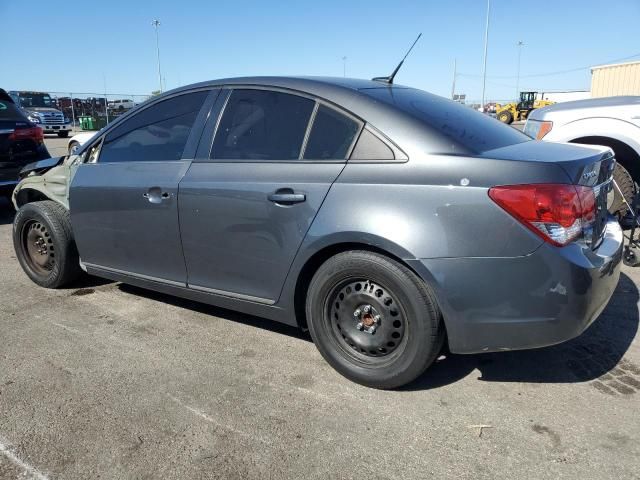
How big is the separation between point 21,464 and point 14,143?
6.12 metres

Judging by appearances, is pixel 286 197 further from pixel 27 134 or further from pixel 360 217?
pixel 27 134

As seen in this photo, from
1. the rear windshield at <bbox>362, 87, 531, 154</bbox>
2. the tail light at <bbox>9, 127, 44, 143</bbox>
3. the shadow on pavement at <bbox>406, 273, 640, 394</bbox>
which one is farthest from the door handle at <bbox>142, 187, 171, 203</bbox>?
the tail light at <bbox>9, 127, 44, 143</bbox>

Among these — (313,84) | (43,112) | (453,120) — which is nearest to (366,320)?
(453,120)

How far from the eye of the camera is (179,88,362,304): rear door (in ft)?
9.41

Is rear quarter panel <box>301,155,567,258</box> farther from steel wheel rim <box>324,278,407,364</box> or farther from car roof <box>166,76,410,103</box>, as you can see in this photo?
car roof <box>166,76,410,103</box>

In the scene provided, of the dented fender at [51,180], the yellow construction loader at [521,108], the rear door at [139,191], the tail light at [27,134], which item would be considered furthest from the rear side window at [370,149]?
the yellow construction loader at [521,108]

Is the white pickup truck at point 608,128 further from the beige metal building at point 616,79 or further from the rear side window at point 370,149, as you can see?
the beige metal building at point 616,79

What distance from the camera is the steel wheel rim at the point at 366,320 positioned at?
8.91ft

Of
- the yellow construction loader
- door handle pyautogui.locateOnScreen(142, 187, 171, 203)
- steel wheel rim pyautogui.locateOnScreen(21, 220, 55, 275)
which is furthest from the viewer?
the yellow construction loader

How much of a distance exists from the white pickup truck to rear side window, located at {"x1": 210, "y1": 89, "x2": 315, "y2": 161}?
148 inches

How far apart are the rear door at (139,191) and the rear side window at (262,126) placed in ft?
0.78

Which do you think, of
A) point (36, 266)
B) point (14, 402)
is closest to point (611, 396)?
point (14, 402)

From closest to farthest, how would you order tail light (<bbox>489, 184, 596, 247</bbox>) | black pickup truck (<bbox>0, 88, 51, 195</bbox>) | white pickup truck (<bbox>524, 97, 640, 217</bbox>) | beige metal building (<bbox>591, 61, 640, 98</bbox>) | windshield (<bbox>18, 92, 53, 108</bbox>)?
1. tail light (<bbox>489, 184, 596, 247</bbox>)
2. white pickup truck (<bbox>524, 97, 640, 217</bbox>)
3. black pickup truck (<bbox>0, 88, 51, 195</bbox>)
4. beige metal building (<bbox>591, 61, 640, 98</bbox>)
5. windshield (<bbox>18, 92, 53, 108</bbox>)

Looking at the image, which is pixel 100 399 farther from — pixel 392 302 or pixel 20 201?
pixel 20 201
